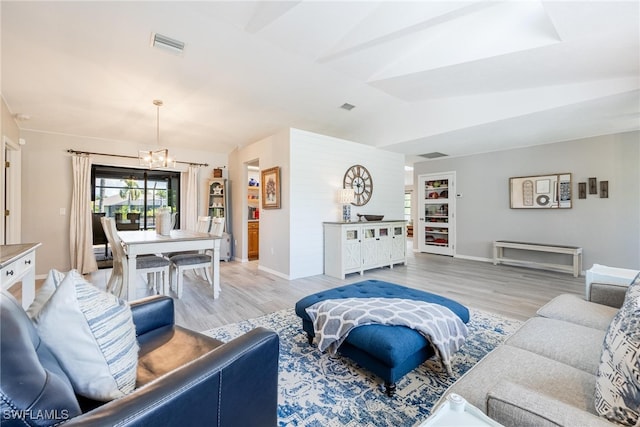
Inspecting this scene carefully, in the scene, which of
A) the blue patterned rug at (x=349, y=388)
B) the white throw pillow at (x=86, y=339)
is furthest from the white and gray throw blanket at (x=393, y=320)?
the white throw pillow at (x=86, y=339)

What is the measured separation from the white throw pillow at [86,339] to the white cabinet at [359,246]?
148 inches

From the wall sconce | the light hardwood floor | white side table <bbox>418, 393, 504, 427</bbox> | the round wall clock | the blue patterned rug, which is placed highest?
the round wall clock

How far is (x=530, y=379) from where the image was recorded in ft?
3.82

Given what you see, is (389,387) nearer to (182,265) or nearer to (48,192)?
(182,265)

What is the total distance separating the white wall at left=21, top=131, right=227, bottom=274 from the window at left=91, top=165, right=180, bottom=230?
1.51 feet

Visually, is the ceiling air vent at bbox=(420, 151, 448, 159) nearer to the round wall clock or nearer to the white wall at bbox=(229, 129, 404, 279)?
the white wall at bbox=(229, 129, 404, 279)

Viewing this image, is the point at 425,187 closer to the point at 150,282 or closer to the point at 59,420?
the point at 150,282

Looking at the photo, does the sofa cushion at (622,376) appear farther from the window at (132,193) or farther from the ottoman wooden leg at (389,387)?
the window at (132,193)

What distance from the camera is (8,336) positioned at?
663 mm

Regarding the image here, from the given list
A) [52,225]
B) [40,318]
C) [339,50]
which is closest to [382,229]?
[339,50]

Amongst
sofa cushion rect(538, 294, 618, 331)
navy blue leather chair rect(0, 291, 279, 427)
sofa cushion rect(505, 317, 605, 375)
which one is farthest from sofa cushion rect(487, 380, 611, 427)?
sofa cushion rect(538, 294, 618, 331)

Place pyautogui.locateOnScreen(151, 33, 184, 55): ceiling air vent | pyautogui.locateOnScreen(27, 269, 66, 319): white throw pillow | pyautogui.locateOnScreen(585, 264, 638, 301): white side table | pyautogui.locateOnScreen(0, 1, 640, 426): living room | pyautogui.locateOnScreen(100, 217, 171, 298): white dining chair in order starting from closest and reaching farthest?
pyautogui.locateOnScreen(27, 269, 66, 319): white throw pillow
pyautogui.locateOnScreen(585, 264, 638, 301): white side table
pyautogui.locateOnScreen(0, 1, 640, 426): living room
pyautogui.locateOnScreen(151, 33, 184, 55): ceiling air vent
pyautogui.locateOnScreen(100, 217, 171, 298): white dining chair

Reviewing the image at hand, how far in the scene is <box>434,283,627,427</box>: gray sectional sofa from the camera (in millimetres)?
863

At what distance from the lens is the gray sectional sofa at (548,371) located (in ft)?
2.83
